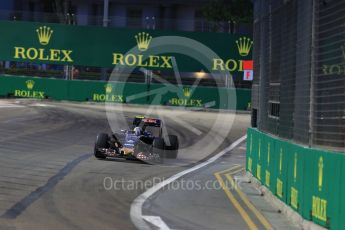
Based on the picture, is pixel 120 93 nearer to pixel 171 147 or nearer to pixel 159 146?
pixel 171 147

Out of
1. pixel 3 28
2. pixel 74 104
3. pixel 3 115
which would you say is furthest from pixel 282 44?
pixel 74 104

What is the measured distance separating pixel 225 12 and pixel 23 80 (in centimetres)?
2024

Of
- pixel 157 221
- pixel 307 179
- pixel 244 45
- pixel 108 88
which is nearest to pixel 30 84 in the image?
pixel 108 88

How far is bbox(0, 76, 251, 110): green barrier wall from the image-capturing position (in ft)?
121

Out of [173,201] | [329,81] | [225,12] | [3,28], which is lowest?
[173,201]

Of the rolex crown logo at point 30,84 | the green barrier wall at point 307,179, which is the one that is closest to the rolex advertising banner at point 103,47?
the rolex crown logo at point 30,84

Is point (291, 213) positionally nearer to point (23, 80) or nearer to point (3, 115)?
point (3, 115)

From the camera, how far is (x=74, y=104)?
136ft

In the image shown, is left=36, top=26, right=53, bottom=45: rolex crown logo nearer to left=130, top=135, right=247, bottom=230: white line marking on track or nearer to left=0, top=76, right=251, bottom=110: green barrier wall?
left=0, top=76, right=251, bottom=110: green barrier wall

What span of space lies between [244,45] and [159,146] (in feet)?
55.8

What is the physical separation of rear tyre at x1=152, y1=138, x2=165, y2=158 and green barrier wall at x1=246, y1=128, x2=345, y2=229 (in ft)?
18.2

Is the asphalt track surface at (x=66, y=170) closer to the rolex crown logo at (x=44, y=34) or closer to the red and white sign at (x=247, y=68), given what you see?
the red and white sign at (x=247, y=68)

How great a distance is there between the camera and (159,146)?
61.4ft

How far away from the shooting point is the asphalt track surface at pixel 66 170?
989 cm
